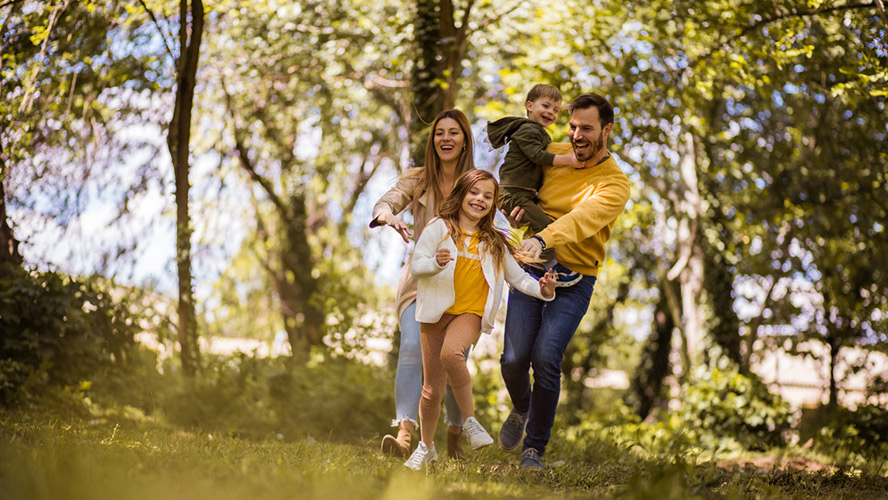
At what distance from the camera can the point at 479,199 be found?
3.95 m

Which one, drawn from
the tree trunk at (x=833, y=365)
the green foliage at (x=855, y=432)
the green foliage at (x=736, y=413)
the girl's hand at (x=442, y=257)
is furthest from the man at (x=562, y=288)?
the tree trunk at (x=833, y=365)

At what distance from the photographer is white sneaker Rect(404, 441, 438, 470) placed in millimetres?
3717

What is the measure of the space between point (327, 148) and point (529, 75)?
15.8ft

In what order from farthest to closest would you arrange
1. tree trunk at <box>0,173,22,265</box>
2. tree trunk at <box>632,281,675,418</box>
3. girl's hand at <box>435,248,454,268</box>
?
1. tree trunk at <box>632,281,675,418</box>
2. tree trunk at <box>0,173,22,265</box>
3. girl's hand at <box>435,248,454,268</box>

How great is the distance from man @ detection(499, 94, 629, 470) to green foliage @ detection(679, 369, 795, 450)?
431 cm

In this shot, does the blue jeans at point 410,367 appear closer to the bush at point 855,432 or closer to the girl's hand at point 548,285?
the girl's hand at point 548,285

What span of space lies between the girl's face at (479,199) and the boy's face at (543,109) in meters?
0.71

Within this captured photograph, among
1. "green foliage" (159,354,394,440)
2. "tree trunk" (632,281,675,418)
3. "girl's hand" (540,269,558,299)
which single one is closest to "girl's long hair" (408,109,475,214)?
"girl's hand" (540,269,558,299)

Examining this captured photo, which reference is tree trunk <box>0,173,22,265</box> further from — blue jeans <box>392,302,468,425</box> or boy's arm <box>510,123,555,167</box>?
boy's arm <box>510,123,555,167</box>

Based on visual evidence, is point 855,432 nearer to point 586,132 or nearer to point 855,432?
point 855,432

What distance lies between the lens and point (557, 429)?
5938 mm

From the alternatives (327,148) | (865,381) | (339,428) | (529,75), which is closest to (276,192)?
(327,148)

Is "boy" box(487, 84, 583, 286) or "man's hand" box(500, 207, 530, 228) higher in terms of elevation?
"boy" box(487, 84, 583, 286)

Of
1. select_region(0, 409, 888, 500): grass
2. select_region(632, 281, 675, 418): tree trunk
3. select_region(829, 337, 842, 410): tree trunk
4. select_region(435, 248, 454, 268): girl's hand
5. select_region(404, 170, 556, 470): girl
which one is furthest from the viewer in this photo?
select_region(632, 281, 675, 418): tree trunk
